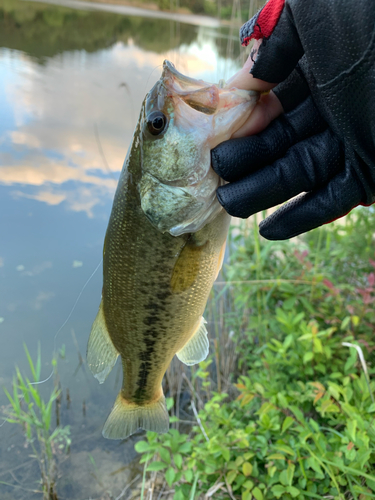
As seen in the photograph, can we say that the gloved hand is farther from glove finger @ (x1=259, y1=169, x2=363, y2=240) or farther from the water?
the water

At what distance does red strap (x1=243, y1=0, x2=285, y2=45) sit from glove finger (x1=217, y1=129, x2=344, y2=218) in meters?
0.38

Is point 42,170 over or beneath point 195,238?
over

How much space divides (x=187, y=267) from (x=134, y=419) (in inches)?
34.0

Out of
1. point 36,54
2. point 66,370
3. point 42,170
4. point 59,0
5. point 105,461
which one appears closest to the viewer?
point 105,461

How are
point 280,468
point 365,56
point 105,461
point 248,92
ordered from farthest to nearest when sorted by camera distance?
point 105,461, point 280,468, point 248,92, point 365,56

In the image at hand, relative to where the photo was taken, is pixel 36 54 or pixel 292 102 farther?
pixel 36 54

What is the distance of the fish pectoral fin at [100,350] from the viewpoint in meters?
1.60

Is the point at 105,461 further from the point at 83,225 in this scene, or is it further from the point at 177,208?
the point at 177,208

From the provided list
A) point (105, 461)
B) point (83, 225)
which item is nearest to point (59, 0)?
point (83, 225)

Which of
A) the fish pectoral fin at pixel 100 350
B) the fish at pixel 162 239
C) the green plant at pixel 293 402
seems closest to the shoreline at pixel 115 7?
the green plant at pixel 293 402

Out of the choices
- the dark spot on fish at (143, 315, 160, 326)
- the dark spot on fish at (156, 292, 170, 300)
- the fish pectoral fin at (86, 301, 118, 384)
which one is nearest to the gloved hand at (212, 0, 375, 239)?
the dark spot on fish at (156, 292, 170, 300)

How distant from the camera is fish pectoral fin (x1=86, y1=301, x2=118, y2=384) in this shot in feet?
5.24

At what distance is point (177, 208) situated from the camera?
1317 millimetres

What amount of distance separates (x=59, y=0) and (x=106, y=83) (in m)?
6.78
